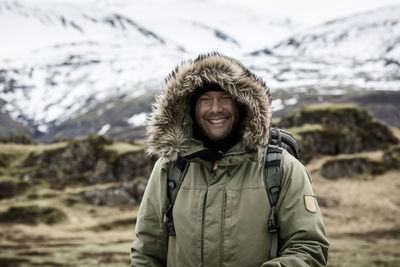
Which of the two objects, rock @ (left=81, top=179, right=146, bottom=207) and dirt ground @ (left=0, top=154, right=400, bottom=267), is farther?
rock @ (left=81, top=179, right=146, bottom=207)

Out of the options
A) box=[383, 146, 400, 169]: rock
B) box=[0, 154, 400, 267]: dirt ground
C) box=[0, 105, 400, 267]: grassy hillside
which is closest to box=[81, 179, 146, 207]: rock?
A: box=[0, 105, 400, 267]: grassy hillside

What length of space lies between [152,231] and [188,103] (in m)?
1.45

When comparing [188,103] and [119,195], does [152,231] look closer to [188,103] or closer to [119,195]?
[188,103]

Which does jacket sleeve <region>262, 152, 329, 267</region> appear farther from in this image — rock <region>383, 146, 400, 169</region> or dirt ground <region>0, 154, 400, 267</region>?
rock <region>383, 146, 400, 169</region>

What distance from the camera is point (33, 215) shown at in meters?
33.8

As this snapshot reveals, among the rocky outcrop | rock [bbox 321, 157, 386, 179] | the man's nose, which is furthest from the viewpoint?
the rocky outcrop

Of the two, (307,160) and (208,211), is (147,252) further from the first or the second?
(307,160)

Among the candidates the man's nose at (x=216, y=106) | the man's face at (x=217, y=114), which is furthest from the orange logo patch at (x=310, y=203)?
the man's nose at (x=216, y=106)

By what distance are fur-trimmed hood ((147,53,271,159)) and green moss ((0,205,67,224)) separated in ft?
101

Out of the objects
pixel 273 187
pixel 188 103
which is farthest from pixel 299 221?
pixel 188 103

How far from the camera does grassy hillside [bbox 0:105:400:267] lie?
24.3m

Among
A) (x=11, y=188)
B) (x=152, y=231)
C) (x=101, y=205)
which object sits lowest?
(x=101, y=205)

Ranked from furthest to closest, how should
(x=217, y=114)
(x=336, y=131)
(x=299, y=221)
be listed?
(x=336, y=131)
(x=217, y=114)
(x=299, y=221)

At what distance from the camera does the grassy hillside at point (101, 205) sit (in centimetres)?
2430
